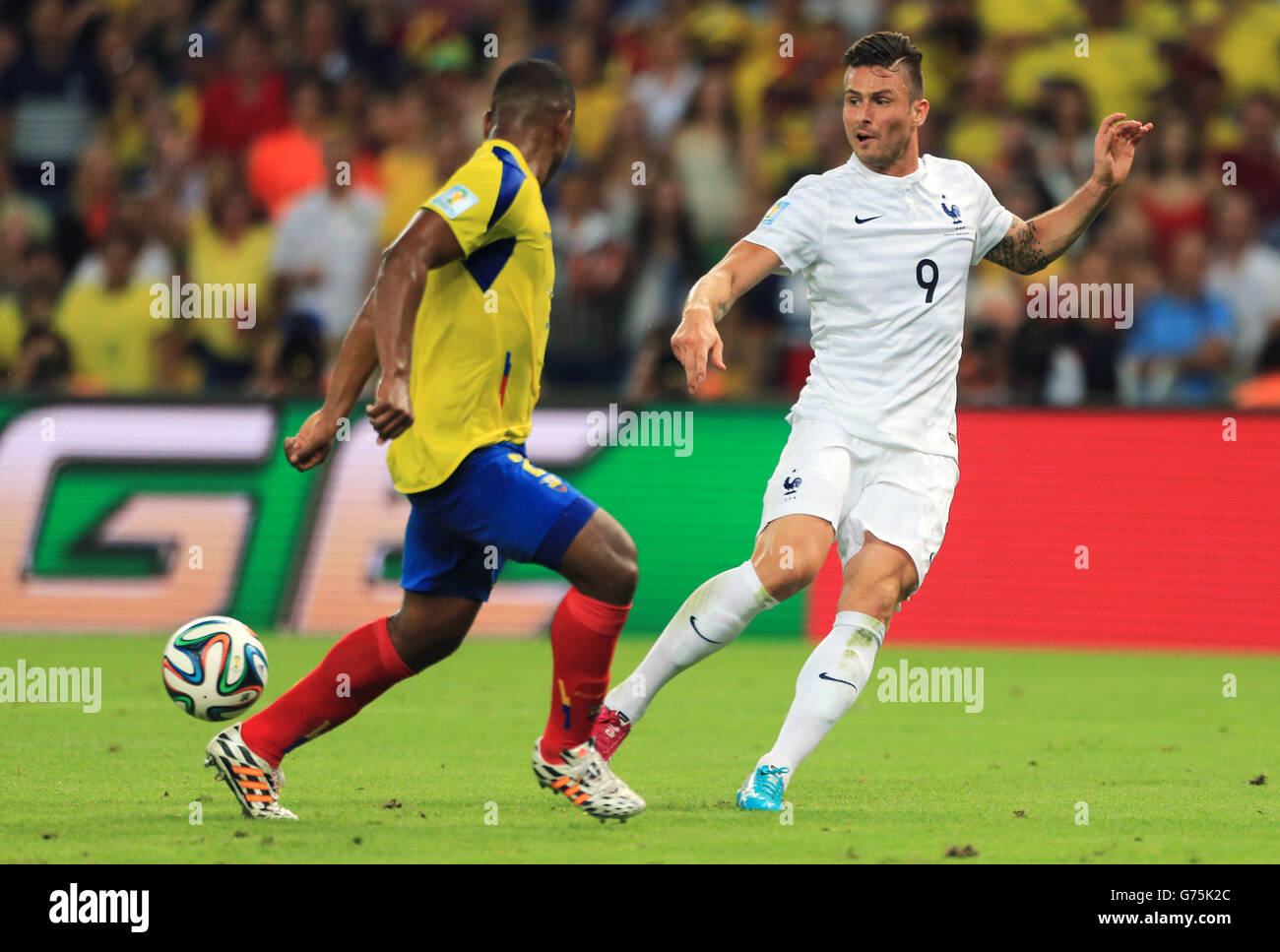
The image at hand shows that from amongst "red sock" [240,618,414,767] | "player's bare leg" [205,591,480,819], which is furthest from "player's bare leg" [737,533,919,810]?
"red sock" [240,618,414,767]

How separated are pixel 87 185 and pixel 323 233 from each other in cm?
274

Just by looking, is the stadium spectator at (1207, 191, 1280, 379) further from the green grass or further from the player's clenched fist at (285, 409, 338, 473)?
the player's clenched fist at (285, 409, 338, 473)

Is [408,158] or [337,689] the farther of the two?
[408,158]

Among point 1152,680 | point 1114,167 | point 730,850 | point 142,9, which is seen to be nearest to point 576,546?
point 730,850

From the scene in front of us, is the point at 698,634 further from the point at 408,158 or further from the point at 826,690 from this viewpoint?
the point at 408,158

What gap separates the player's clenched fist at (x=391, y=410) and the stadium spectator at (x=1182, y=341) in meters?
8.18

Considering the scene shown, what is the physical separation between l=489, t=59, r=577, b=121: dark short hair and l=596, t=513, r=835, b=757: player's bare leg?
5.00ft

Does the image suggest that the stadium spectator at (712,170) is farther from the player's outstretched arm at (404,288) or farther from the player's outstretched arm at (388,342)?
the player's outstretched arm at (404,288)

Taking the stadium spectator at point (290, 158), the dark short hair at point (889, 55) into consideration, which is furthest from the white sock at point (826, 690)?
the stadium spectator at point (290, 158)

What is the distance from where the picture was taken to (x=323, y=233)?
13.9m

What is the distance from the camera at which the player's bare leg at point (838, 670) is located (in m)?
6.12

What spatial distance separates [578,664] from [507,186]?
4.84 ft

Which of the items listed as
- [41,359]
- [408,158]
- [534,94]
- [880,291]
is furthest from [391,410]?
[408,158]

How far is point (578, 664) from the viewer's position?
234 inches
